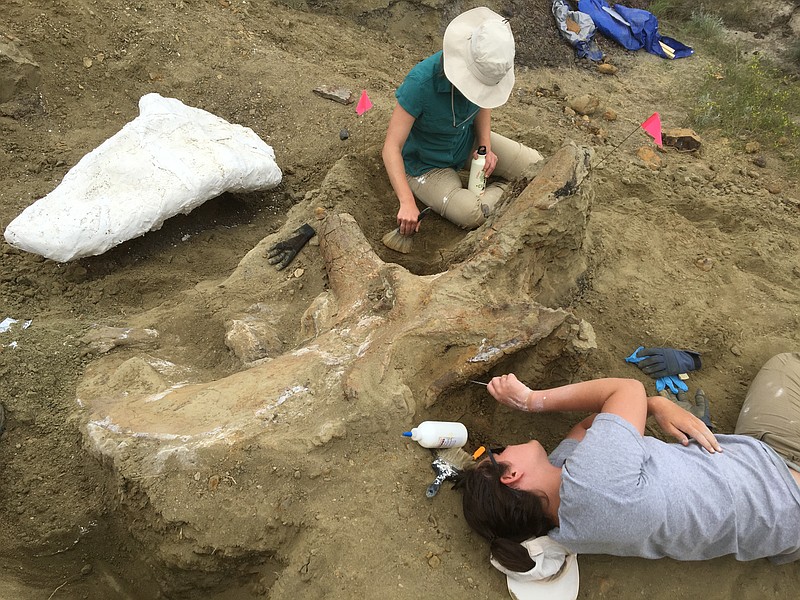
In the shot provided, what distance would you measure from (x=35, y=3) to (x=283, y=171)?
2.14 metres

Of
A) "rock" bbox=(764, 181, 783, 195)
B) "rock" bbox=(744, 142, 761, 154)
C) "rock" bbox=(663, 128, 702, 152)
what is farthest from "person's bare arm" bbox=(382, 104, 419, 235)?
"rock" bbox=(744, 142, 761, 154)

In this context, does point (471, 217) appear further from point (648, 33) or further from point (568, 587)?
point (648, 33)

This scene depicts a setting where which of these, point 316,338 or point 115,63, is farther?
point 115,63

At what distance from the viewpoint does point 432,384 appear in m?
2.15

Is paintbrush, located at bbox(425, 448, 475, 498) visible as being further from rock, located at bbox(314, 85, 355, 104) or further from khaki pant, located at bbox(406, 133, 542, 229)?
rock, located at bbox(314, 85, 355, 104)

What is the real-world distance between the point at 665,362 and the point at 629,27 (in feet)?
15.4

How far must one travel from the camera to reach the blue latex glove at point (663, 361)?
2648mm

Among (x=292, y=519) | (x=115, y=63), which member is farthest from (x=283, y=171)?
(x=292, y=519)

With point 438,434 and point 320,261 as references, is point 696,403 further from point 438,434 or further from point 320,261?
point 320,261

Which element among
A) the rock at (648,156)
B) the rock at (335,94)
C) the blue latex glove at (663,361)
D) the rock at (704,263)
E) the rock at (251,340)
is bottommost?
Answer: the rock at (251,340)

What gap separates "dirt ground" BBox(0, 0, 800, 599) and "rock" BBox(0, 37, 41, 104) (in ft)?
0.33

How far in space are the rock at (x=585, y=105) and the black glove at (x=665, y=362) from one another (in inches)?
108

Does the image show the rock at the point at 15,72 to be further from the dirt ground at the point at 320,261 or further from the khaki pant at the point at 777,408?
the khaki pant at the point at 777,408

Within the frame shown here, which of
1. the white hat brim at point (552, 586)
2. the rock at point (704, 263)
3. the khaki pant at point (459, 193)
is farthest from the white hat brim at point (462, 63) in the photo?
the white hat brim at point (552, 586)
